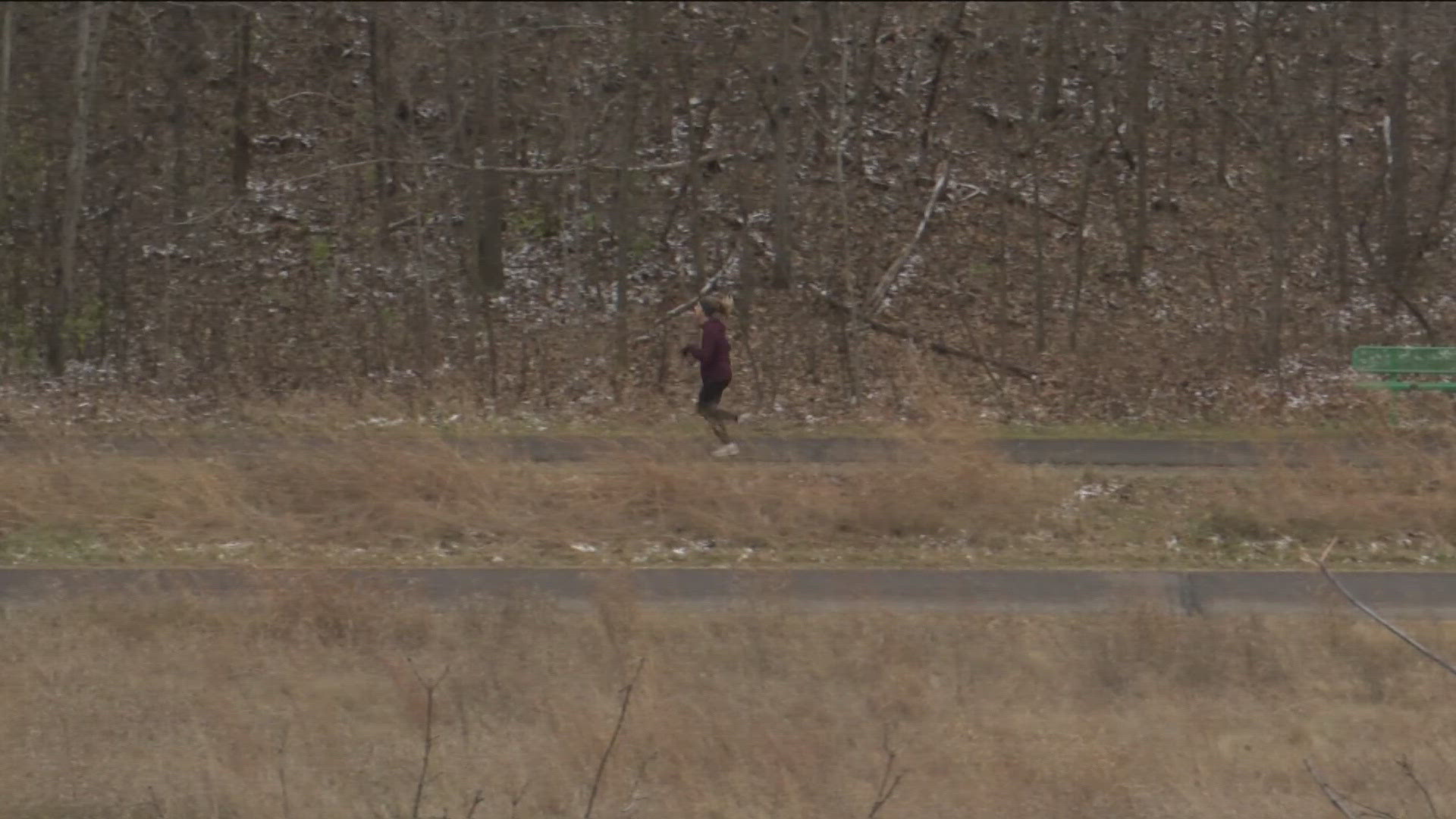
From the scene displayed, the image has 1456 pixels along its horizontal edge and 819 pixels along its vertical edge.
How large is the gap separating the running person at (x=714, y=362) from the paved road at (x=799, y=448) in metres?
0.29

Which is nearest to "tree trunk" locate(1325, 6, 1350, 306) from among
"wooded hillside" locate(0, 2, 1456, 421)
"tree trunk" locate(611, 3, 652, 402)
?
"wooded hillside" locate(0, 2, 1456, 421)

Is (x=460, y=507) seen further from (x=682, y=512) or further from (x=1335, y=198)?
(x=1335, y=198)

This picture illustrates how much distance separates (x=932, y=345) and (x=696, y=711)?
1468 cm

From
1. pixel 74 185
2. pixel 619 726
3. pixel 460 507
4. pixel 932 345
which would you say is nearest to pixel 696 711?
pixel 619 726

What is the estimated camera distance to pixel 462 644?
30.4 ft

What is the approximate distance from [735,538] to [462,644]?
3.56 m

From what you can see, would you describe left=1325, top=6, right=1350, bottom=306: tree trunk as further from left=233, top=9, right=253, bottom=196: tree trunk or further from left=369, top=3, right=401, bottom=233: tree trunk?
left=233, top=9, right=253, bottom=196: tree trunk

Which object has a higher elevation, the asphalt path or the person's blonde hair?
the person's blonde hair

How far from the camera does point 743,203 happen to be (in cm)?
2395

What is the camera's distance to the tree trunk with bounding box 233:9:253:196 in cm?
2795

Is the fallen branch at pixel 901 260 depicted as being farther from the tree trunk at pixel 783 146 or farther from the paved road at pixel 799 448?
the paved road at pixel 799 448

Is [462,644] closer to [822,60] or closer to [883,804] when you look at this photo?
[883,804]

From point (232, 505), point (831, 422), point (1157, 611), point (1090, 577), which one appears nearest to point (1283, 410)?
point (831, 422)

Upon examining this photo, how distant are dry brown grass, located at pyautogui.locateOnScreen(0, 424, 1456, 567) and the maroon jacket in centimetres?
194
